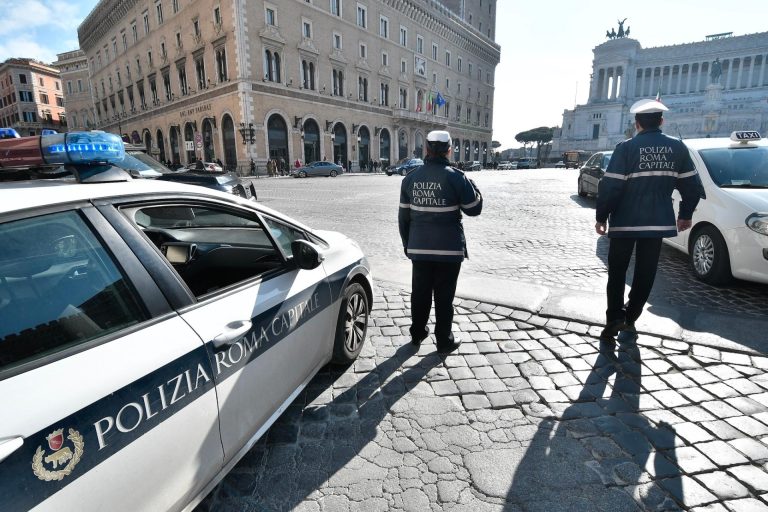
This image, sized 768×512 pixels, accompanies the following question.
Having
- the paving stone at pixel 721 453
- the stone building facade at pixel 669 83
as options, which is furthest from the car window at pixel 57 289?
the stone building facade at pixel 669 83

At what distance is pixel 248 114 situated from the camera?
1394 inches

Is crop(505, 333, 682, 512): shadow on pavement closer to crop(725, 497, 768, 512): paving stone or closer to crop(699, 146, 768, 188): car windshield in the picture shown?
crop(725, 497, 768, 512): paving stone

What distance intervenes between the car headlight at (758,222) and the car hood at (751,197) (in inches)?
3.1

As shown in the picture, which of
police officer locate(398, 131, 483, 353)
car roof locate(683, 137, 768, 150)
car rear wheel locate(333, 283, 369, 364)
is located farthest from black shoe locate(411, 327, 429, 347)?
car roof locate(683, 137, 768, 150)

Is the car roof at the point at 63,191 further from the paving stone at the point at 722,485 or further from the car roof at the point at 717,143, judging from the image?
the car roof at the point at 717,143

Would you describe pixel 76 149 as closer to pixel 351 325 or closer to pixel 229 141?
pixel 351 325

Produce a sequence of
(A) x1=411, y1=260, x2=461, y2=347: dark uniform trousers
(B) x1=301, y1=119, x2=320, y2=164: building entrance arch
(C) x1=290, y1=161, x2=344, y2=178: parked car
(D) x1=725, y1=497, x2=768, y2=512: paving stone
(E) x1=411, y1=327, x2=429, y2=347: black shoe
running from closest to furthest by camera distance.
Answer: (D) x1=725, y1=497, x2=768, y2=512: paving stone
(A) x1=411, y1=260, x2=461, y2=347: dark uniform trousers
(E) x1=411, y1=327, x2=429, y2=347: black shoe
(C) x1=290, y1=161, x2=344, y2=178: parked car
(B) x1=301, y1=119, x2=320, y2=164: building entrance arch

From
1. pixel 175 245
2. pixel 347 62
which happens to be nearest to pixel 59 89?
pixel 347 62

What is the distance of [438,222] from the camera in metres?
3.34

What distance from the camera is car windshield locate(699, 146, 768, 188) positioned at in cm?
517

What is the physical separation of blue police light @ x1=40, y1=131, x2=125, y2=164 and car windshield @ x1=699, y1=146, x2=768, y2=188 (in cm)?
641

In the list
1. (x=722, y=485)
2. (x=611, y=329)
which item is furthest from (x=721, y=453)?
(x=611, y=329)

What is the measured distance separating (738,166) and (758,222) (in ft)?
4.42

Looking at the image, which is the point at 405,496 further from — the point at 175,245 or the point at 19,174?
the point at 19,174
